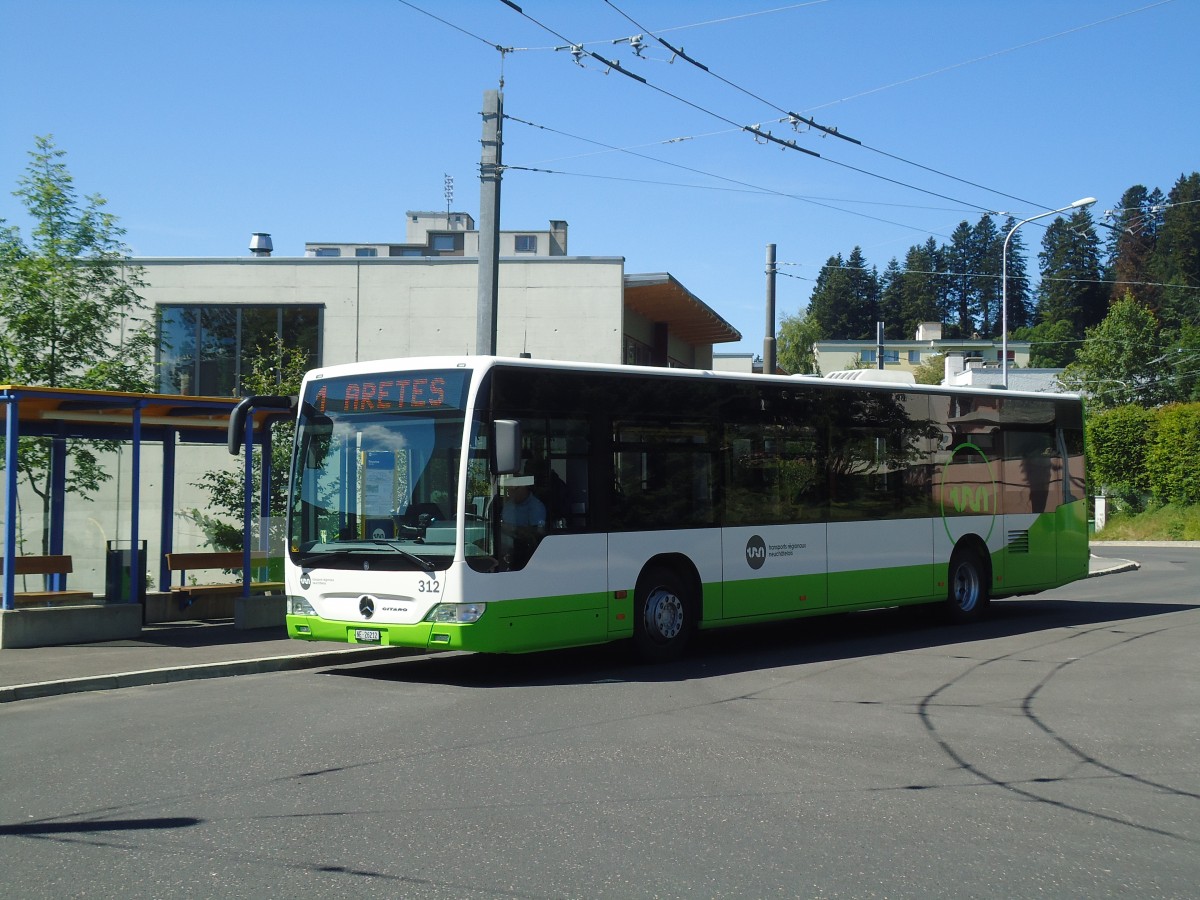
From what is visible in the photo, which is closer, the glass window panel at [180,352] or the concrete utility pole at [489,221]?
the concrete utility pole at [489,221]

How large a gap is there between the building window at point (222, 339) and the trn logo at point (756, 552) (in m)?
17.8

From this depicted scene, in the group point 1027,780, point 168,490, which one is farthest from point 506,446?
point 168,490

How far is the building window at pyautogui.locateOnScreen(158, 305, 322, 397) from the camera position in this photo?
29391 millimetres

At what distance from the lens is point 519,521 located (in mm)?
11625

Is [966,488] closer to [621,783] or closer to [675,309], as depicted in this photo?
[621,783]

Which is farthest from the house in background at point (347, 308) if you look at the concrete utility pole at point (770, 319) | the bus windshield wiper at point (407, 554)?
the bus windshield wiper at point (407, 554)

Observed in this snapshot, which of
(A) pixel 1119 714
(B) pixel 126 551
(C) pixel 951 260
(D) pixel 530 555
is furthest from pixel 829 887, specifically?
(C) pixel 951 260

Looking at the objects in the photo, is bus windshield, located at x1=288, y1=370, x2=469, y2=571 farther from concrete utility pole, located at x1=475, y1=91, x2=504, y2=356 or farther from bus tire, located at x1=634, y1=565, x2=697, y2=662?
concrete utility pole, located at x1=475, y1=91, x2=504, y2=356

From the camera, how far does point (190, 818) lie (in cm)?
654

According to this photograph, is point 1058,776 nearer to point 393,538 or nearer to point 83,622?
point 393,538

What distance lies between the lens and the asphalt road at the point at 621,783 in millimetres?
5582

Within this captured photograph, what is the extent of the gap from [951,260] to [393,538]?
159094 millimetres

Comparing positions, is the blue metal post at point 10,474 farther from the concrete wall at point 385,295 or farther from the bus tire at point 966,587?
the concrete wall at point 385,295

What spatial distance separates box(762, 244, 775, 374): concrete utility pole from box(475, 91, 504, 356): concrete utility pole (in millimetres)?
10745
